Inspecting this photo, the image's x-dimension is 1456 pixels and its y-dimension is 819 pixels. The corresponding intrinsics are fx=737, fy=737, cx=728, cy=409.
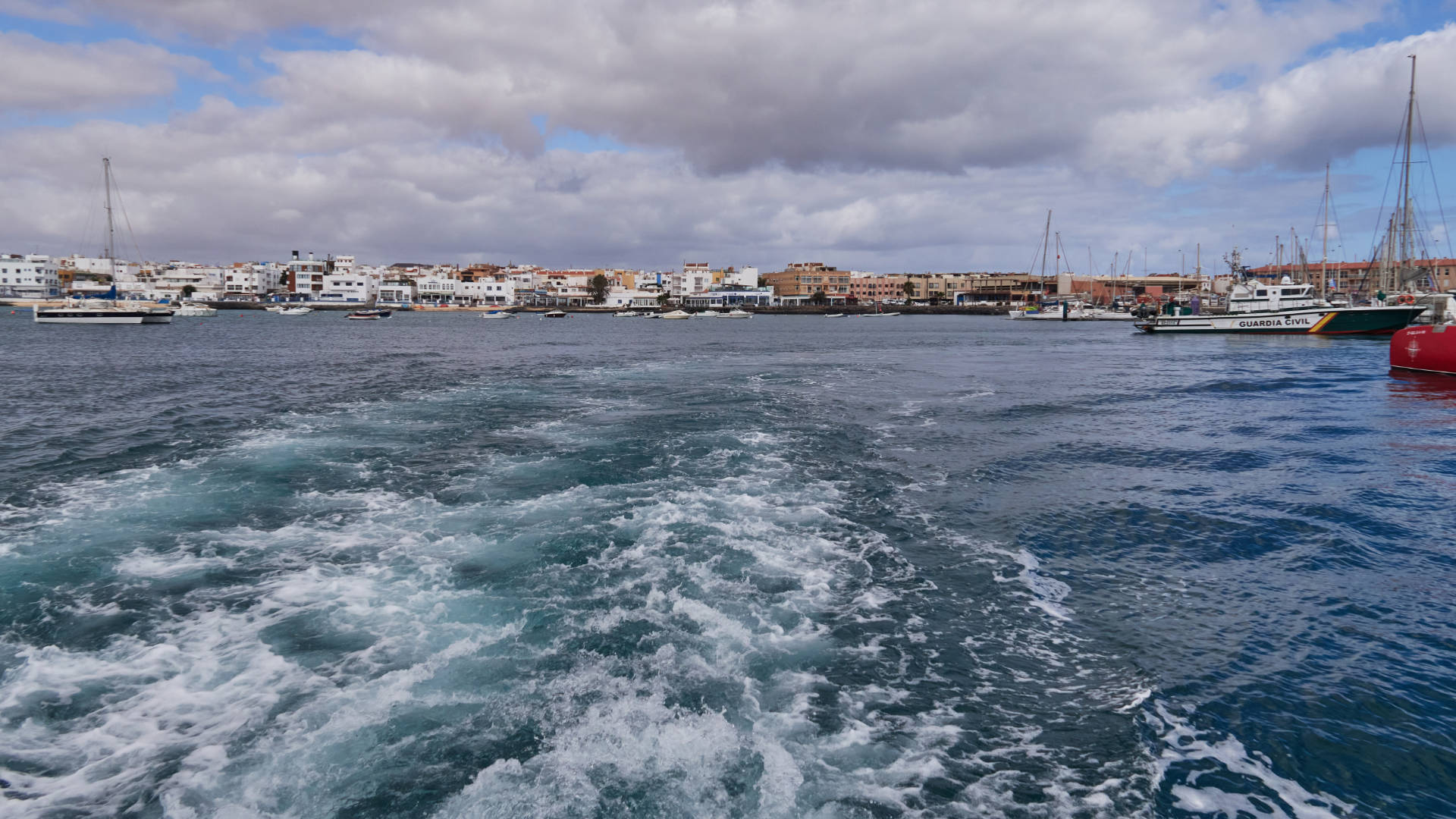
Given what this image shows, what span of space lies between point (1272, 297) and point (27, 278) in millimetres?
189055

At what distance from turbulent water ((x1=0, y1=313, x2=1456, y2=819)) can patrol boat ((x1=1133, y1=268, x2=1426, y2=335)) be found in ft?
126

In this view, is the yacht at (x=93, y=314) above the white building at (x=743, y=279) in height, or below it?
below

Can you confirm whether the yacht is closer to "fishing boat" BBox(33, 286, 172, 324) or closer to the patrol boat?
"fishing boat" BBox(33, 286, 172, 324)

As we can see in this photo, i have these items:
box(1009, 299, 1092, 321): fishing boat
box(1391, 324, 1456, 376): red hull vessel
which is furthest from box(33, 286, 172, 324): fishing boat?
box(1009, 299, 1092, 321): fishing boat

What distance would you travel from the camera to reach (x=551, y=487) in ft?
35.7

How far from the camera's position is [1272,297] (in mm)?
50094

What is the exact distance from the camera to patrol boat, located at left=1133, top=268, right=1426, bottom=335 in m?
44.3

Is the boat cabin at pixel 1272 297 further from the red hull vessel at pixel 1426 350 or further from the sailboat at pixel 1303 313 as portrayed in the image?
the red hull vessel at pixel 1426 350

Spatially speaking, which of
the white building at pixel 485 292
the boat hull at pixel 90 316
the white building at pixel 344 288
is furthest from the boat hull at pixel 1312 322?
the white building at pixel 344 288

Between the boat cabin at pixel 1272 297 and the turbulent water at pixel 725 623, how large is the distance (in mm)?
41183

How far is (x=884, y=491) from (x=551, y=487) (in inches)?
194

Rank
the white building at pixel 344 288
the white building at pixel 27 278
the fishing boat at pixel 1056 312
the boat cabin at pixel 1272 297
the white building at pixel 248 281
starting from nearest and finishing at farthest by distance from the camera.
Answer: the boat cabin at pixel 1272 297, the fishing boat at pixel 1056 312, the white building at pixel 27 278, the white building at pixel 344 288, the white building at pixel 248 281

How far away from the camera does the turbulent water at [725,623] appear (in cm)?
436

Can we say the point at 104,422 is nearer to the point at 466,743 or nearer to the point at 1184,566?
the point at 466,743
